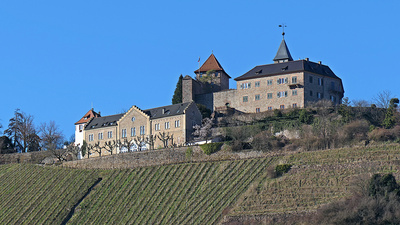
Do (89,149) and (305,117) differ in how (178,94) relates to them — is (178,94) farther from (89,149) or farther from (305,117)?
(305,117)

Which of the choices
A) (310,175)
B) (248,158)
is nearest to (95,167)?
(248,158)

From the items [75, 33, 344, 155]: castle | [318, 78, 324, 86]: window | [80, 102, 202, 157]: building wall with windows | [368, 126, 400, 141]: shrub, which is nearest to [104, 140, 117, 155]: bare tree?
[75, 33, 344, 155]: castle

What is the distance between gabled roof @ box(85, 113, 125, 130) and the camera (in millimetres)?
92000

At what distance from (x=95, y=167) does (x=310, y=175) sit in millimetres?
25722

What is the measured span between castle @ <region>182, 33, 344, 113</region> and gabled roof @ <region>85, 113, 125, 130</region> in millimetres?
8371

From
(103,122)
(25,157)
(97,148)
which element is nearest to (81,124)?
(103,122)

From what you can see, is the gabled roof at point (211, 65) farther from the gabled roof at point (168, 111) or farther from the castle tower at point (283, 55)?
the gabled roof at point (168, 111)

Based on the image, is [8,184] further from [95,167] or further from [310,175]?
[310,175]

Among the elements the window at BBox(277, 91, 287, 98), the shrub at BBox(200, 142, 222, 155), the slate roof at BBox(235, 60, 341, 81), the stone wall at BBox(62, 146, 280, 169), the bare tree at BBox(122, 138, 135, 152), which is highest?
the slate roof at BBox(235, 60, 341, 81)

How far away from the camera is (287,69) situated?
8969 cm

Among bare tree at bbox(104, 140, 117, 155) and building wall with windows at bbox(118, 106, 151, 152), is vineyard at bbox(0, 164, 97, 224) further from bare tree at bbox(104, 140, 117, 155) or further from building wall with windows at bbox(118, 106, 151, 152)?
building wall with windows at bbox(118, 106, 151, 152)

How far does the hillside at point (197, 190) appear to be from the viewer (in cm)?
6294

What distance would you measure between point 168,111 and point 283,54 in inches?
682

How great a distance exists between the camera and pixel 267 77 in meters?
90.2
